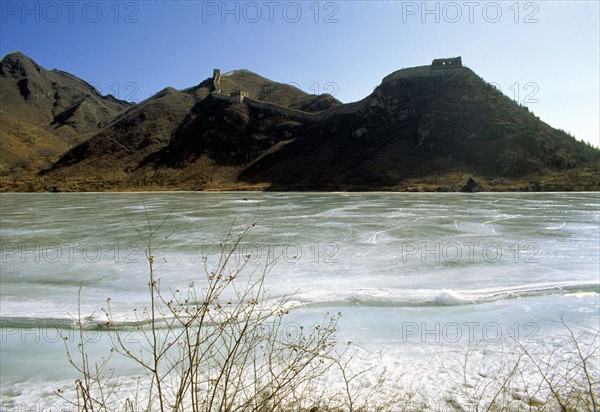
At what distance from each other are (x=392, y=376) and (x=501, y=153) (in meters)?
39.2

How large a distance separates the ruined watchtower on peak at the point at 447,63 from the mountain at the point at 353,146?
0.12 metres

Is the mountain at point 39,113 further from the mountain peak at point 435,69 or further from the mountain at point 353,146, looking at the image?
the mountain peak at point 435,69

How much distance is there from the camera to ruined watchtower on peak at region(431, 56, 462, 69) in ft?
155

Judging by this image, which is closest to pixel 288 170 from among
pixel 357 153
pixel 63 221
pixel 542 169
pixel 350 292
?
pixel 357 153

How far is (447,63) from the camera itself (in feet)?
157

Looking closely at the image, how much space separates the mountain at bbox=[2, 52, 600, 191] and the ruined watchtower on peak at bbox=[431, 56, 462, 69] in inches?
4.7

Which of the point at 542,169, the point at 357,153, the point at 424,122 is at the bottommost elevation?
the point at 542,169

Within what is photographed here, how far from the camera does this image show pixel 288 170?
152 feet

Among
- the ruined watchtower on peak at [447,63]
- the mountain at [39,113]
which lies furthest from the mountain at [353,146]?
the mountain at [39,113]

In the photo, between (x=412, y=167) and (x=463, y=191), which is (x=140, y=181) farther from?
(x=463, y=191)

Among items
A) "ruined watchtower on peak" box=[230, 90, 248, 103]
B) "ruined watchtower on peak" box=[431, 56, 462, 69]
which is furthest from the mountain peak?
"ruined watchtower on peak" box=[230, 90, 248, 103]

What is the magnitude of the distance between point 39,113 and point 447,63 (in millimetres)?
126560

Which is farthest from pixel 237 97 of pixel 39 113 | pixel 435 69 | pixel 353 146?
pixel 39 113

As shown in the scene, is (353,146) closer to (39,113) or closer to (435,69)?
(435,69)
